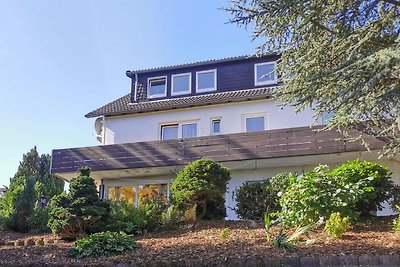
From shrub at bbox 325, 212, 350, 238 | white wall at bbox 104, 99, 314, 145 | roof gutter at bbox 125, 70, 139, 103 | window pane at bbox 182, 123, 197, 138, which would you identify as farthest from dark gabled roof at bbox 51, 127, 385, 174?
shrub at bbox 325, 212, 350, 238

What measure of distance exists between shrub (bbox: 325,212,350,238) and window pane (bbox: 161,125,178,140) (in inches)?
468

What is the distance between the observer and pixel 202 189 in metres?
12.8

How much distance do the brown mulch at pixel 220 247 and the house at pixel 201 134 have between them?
4.82 meters

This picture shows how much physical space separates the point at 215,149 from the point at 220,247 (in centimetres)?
859

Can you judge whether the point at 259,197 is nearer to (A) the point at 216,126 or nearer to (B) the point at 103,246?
(B) the point at 103,246

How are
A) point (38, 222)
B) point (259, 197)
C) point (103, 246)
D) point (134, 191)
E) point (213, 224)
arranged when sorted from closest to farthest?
1. point (103, 246)
2. point (213, 224)
3. point (259, 197)
4. point (38, 222)
5. point (134, 191)

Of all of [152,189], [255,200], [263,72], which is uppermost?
[263,72]

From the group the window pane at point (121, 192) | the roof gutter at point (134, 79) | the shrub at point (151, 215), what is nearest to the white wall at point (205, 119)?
the roof gutter at point (134, 79)

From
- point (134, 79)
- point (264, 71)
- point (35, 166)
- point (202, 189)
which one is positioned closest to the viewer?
point (202, 189)

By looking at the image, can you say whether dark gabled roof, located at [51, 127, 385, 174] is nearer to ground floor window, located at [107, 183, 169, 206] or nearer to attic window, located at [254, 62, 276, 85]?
ground floor window, located at [107, 183, 169, 206]

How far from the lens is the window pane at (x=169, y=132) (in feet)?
69.3

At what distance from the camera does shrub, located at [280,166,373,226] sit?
10562 millimetres

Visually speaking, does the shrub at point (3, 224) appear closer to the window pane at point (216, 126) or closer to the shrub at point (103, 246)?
the shrub at point (103, 246)

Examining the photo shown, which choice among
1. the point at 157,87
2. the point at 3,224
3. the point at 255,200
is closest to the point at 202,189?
the point at 255,200
